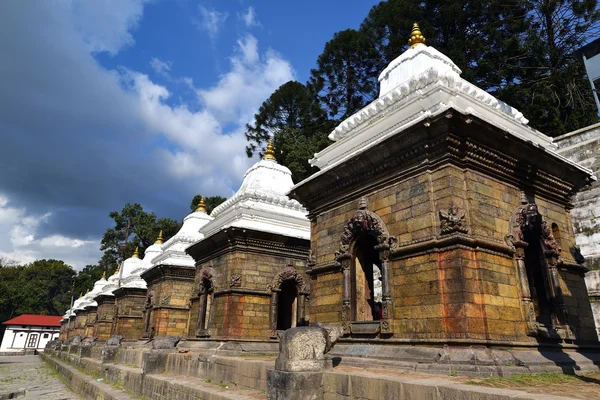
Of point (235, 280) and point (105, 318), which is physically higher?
point (235, 280)

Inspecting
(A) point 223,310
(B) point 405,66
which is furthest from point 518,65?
(A) point 223,310

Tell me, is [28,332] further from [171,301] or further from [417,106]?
[417,106]

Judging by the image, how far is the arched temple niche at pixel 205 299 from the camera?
43.8 feet

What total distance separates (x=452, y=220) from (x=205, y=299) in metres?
9.90

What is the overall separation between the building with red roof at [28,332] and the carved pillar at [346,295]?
213 ft

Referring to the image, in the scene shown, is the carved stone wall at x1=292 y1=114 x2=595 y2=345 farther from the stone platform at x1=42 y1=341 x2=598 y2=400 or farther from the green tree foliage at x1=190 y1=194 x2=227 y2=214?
the green tree foliage at x1=190 y1=194 x2=227 y2=214

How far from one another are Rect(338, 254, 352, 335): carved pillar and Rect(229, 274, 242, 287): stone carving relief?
4908 mm

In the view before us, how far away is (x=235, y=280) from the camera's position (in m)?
12.4

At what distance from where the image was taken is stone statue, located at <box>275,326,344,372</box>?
230 inches

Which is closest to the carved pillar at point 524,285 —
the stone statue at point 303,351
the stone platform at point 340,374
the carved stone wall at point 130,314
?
the stone platform at point 340,374

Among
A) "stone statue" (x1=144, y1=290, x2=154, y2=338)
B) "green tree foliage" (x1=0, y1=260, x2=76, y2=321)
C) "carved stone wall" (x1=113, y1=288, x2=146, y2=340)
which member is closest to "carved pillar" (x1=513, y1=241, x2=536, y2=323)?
"stone statue" (x1=144, y1=290, x2=154, y2=338)

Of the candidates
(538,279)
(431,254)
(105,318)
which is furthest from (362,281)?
(105,318)

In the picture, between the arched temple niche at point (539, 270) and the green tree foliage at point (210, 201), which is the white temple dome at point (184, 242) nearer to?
the arched temple niche at point (539, 270)

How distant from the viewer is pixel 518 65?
24422mm
